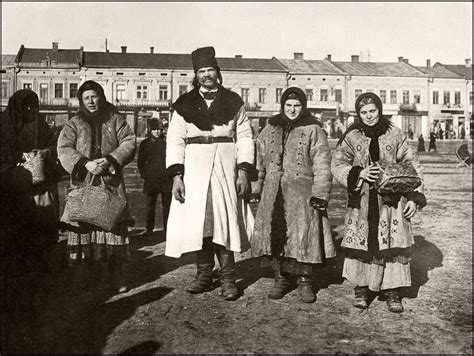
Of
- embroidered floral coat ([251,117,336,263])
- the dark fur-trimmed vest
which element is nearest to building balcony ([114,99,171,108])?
the dark fur-trimmed vest

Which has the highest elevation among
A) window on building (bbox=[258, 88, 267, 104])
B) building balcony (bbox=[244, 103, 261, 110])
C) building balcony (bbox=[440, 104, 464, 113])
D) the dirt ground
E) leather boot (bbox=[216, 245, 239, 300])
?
window on building (bbox=[258, 88, 267, 104])

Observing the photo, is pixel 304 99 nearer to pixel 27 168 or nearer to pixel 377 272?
pixel 377 272

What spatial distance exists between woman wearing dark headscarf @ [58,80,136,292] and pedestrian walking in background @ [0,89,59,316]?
294 mm

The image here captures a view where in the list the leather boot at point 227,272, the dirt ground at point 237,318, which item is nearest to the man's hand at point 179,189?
the leather boot at point 227,272

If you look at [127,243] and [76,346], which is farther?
[127,243]

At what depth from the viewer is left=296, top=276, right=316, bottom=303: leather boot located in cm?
418

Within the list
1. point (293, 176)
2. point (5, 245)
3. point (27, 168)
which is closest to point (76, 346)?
point (5, 245)

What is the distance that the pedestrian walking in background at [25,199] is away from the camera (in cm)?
423

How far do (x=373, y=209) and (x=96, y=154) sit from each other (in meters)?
2.26

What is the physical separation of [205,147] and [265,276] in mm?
1570

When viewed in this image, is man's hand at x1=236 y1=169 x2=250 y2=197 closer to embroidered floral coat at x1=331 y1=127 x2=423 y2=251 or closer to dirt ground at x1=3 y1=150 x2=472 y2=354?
embroidered floral coat at x1=331 y1=127 x2=423 y2=251

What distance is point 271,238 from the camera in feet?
14.0

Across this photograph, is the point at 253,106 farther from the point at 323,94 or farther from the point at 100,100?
the point at 100,100

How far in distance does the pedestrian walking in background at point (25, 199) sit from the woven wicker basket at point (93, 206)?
45 centimetres
